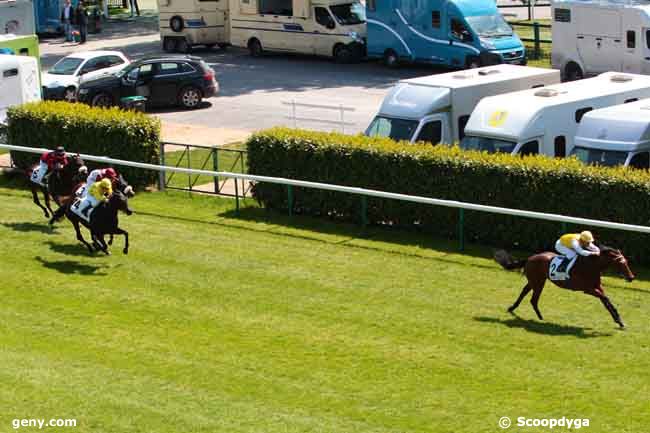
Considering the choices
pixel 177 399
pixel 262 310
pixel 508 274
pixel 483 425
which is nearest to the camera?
pixel 483 425

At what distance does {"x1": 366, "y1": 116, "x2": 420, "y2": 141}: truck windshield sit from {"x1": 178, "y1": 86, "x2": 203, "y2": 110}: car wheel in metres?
11.0

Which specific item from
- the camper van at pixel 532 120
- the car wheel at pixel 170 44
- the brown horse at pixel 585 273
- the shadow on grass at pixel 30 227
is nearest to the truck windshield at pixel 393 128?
the camper van at pixel 532 120

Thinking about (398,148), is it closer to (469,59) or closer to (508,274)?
(508,274)

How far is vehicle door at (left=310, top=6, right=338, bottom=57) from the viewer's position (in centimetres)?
4103

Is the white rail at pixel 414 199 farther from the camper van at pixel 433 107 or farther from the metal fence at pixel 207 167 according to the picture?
the camper van at pixel 433 107

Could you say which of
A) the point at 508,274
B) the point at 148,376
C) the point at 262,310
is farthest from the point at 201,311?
the point at 508,274

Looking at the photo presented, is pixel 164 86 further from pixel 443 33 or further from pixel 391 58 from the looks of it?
pixel 443 33

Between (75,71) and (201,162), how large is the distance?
9.67 m

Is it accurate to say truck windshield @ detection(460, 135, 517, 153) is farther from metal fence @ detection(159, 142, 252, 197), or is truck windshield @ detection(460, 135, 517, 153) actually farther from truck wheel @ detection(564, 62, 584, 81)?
truck wheel @ detection(564, 62, 584, 81)

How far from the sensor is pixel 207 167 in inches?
1030

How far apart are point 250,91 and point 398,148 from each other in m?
16.5

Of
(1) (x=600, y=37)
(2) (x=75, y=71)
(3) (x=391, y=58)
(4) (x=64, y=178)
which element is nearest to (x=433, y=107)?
(4) (x=64, y=178)

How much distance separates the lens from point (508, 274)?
1836 centimetres

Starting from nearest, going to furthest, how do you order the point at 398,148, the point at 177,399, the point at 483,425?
the point at 483,425 → the point at 177,399 → the point at 398,148
